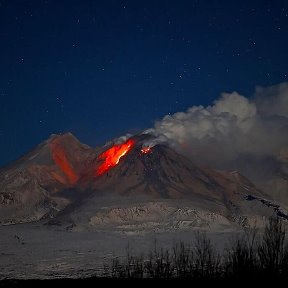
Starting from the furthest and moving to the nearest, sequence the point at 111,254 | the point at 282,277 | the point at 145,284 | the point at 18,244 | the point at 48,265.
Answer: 1. the point at 18,244
2. the point at 111,254
3. the point at 48,265
4. the point at 145,284
5. the point at 282,277

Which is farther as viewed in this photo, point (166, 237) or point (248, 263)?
point (166, 237)

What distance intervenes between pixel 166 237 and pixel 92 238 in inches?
1220

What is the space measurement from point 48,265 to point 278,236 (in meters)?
85.1

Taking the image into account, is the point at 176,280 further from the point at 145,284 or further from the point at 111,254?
the point at 111,254

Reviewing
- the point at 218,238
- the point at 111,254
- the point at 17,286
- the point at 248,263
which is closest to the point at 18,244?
the point at 111,254

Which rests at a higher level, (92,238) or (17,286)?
(92,238)

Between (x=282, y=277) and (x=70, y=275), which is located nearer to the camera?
(x=282, y=277)

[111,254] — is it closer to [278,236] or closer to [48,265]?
[48,265]

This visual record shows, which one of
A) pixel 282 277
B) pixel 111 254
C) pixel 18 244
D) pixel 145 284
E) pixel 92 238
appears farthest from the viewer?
pixel 92 238

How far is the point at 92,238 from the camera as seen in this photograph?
195500 mm

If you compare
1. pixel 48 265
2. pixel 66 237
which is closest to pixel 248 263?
pixel 48 265

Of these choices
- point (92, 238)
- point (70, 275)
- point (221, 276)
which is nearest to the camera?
point (221, 276)

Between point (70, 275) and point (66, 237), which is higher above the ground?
point (66, 237)

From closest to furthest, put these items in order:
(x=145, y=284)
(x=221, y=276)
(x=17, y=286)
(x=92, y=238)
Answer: (x=221, y=276)
(x=145, y=284)
(x=17, y=286)
(x=92, y=238)
